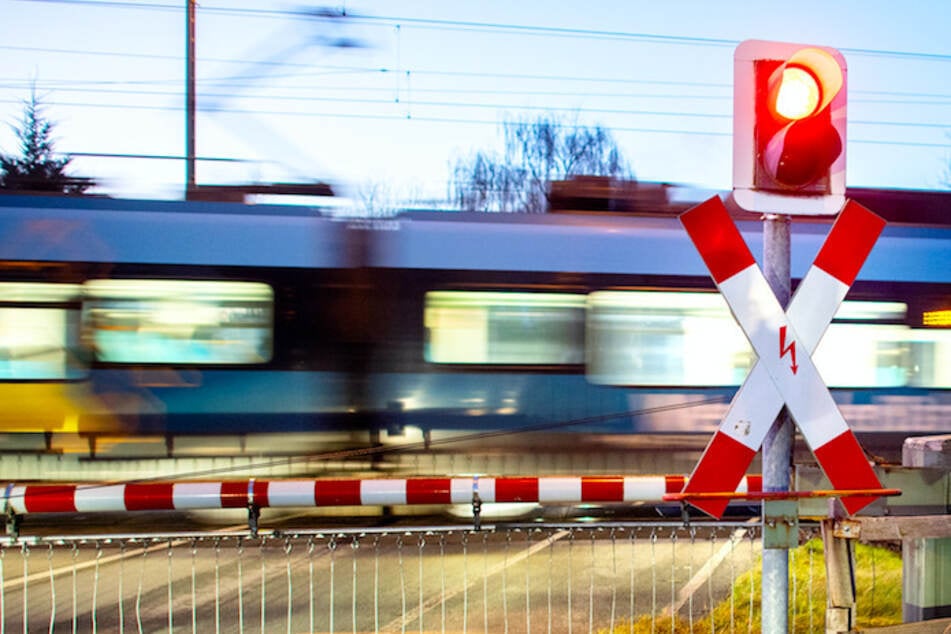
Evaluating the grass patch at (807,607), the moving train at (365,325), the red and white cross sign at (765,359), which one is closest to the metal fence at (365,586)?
the grass patch at (807,607)

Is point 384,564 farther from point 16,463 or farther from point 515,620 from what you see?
point 16,463

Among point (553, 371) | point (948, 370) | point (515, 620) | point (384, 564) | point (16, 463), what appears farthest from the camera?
point (948, 370)

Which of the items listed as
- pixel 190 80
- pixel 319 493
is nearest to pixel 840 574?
pixel 319 493

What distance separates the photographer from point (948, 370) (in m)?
9.62

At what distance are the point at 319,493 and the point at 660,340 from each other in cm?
547

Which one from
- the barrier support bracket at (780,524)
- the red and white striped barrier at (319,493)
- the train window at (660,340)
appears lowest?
the red and white striped barrier at (319,493)

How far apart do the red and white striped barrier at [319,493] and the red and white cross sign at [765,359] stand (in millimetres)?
1531

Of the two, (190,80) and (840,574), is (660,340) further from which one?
(190,80)

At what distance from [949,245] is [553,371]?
216 inches

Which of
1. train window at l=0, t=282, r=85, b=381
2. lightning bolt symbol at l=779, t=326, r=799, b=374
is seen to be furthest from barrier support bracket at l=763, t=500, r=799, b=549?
train window at l=0, t=282, r=85, b=381

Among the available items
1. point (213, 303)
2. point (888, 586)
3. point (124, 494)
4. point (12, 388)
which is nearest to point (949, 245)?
point (888, 586)

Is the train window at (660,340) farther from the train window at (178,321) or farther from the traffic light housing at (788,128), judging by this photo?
the traffic light housing at (788,128)

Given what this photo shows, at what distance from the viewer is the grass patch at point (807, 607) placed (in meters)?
4.27

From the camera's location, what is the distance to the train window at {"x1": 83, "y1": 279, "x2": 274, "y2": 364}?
8.47 metres
